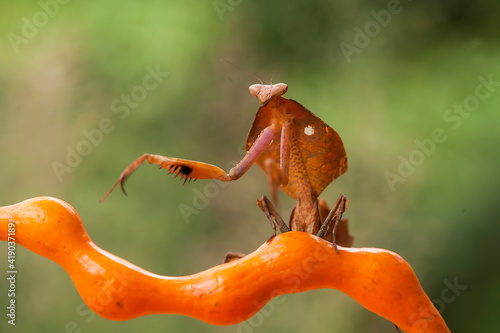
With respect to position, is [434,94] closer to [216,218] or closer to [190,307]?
[216,218]

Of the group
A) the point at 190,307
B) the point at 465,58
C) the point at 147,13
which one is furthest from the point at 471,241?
the point at 147,13

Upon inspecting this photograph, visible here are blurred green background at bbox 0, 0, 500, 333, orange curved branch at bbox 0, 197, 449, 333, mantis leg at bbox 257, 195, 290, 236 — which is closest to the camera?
orange curved branch at bbox 0, 197, 449, 333
